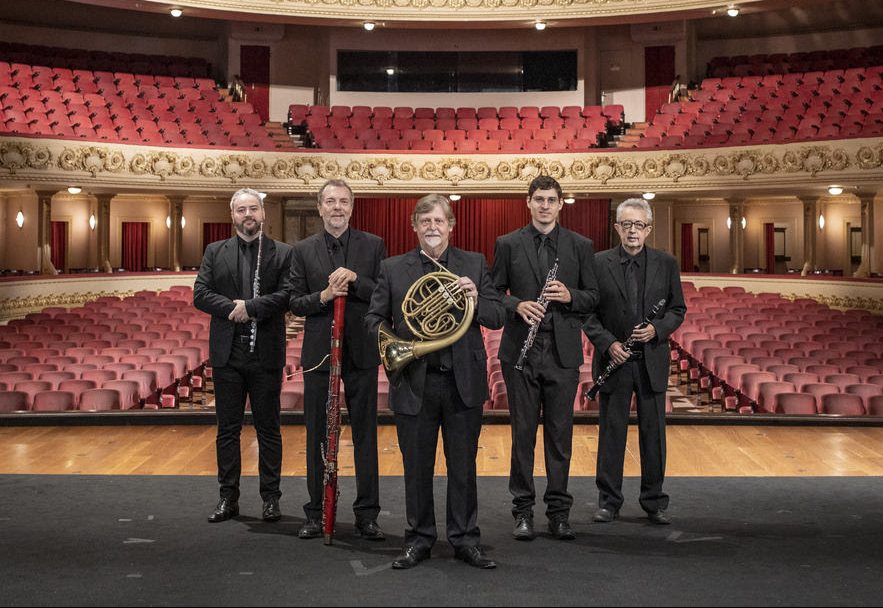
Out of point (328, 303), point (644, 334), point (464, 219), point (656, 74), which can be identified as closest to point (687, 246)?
point (656, 74)

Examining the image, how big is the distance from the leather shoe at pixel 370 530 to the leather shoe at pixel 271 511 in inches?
14.8

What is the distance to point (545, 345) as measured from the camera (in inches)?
143

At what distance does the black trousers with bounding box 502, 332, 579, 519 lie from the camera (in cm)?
360

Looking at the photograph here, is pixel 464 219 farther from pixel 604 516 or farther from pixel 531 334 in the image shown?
pixel 531 334

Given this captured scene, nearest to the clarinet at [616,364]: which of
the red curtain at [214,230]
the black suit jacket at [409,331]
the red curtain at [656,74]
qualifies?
the black suit jacket at [409,331]

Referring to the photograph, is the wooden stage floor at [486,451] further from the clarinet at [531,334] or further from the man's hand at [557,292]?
the man's hand at [557,292]

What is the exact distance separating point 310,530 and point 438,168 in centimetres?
1295

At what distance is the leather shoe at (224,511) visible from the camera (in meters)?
3.75

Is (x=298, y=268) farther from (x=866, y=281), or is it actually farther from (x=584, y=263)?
(x=866, y=281)

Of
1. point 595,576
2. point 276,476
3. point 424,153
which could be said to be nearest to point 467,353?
point 595,576

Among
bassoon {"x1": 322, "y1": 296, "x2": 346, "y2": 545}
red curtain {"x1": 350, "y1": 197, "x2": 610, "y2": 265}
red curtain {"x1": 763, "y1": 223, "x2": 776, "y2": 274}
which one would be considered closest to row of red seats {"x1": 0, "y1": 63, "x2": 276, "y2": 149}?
red curtain {"x1": 350, "y1": 197, "x2": 610, "y2": 265}

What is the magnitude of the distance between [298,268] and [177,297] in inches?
428

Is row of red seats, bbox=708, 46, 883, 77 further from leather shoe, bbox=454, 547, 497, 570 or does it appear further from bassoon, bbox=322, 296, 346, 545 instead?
leather shoe, bbox=454, 547, 497, 570

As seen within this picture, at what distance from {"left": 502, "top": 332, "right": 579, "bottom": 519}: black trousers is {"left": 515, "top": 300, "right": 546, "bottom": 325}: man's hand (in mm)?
147
